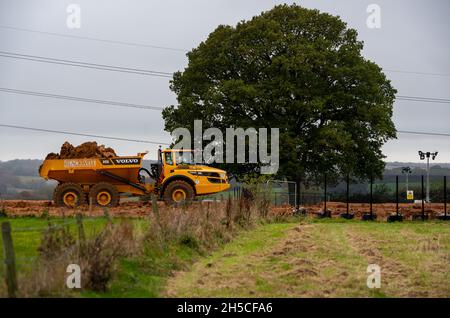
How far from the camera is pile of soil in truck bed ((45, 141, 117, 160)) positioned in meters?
38.0

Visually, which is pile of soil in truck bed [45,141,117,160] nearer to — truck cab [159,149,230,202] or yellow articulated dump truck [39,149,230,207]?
yellow articulated dump truck [39,149,230,207]

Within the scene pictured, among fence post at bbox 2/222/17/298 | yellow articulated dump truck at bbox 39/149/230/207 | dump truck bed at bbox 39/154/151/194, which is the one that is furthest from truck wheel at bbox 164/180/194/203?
fence post at bbox 2/222/17/298

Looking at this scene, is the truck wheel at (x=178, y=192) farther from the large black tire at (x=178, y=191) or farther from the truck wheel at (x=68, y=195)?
the truck wheel at (x=68, y=195)

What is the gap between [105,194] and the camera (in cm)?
3703

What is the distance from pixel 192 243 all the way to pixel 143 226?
1.40 meters

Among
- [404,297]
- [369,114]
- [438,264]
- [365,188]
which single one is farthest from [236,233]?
[365,188]

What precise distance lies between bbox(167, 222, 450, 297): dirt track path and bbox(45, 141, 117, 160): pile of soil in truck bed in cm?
1352

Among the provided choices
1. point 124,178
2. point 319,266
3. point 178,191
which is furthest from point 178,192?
point 319,266

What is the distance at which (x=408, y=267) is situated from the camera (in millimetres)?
18500

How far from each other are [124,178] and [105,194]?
1576 mm

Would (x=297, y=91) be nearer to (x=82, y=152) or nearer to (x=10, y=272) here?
(x=82, y=152)

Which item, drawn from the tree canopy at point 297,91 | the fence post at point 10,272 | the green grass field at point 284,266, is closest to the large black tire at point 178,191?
the green grass field at point 284,266

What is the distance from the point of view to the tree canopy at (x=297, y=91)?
166 ft

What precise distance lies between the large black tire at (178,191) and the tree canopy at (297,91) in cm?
1406
